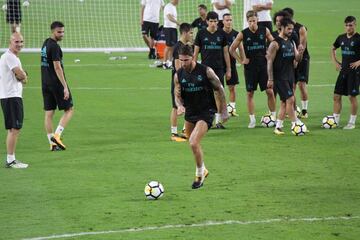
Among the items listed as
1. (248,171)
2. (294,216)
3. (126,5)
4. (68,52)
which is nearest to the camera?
(294,216)

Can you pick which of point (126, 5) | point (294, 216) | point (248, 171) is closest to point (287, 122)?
point (248, 171)

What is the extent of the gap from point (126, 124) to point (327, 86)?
8.08 metres

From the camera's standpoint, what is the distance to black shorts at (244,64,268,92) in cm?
2080

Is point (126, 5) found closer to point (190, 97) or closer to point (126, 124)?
point (126, 124)

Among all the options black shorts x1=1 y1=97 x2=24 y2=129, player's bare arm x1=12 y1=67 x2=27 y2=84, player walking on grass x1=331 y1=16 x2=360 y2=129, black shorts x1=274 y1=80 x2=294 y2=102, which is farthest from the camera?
player walking on grass x1=331 y1=16 x2=360 y2=129

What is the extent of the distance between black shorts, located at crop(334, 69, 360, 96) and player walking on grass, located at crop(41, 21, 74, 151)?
6374mm

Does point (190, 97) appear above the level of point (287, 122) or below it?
above

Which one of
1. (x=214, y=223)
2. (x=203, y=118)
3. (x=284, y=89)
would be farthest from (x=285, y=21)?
(x=214, y=223)

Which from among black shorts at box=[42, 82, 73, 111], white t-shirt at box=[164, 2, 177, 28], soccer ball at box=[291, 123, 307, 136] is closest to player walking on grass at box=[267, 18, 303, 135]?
soccer ball at box=[291, 123, 307, 136]

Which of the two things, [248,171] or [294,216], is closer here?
[294,216]

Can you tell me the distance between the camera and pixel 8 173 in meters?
16.1

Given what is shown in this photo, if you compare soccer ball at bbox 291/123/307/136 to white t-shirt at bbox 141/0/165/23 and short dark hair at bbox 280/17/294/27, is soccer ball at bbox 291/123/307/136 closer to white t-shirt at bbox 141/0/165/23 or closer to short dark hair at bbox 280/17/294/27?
short dark hair at bbox 280/17/294/27

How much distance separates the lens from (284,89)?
63.8 ft

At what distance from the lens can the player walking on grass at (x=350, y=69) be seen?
20.1 metres
